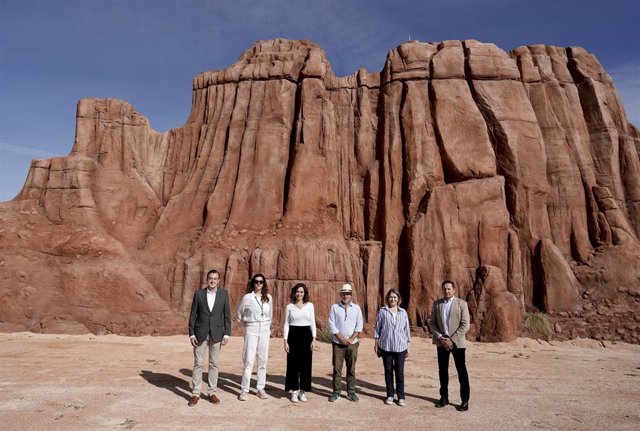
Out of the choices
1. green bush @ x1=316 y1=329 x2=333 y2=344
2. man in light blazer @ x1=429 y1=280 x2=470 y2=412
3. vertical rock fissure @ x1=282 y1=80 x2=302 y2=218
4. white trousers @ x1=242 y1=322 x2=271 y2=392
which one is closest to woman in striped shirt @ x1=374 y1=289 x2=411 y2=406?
man in light blazer @ x1=429 y1=280 x2=470 y2=412

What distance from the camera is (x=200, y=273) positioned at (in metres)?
20.9

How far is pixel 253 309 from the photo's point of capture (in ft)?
26.0

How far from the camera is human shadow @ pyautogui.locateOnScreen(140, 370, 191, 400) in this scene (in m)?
8.42

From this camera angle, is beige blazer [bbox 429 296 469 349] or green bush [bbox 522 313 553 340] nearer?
beige blazer [bbox 429 296 469 349]

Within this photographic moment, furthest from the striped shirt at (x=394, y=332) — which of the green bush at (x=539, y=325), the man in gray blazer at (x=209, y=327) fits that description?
the green bush at (x=539, y=325)

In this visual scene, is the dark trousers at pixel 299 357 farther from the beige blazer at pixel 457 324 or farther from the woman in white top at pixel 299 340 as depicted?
the beige blazer at pixel 457 324

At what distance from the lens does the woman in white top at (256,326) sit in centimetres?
793

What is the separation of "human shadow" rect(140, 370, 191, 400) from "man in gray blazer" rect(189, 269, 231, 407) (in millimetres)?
705

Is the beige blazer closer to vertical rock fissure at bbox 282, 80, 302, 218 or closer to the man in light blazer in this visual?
the man in light blazer

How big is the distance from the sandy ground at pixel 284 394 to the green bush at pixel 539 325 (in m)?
3.70

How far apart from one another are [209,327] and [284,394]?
6.24 ft

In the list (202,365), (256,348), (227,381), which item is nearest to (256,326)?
(256,348)

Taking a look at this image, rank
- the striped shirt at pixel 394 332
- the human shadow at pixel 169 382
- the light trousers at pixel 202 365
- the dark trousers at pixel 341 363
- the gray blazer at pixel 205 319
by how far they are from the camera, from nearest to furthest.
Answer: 1. the light trousers at pixel 202 365
2. the gray blazer at pixel 205 319
3. the striped shirt at pixel 394 332
4. the dark trousers at pixel 341 363
5. the human shadow at pixel 169 382

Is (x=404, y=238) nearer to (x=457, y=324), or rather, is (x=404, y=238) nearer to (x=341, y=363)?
(x=341, y=363)
